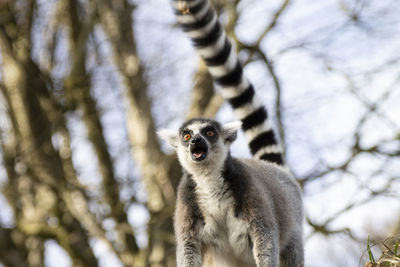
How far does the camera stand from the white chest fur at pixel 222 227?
3842mm

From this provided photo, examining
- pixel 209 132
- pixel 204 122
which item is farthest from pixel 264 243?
pixel 204 122

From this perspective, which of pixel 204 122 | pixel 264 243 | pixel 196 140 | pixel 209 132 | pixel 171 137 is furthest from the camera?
pixel 171 137

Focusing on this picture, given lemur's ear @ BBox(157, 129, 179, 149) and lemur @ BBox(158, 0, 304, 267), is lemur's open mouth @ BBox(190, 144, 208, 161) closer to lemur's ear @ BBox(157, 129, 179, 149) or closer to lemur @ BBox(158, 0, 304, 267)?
lemur @ BBox(158, 0, 304, 267)

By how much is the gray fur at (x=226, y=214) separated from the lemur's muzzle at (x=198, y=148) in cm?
6

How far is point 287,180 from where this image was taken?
5117 mm

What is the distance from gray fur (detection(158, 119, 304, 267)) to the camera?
382 cm

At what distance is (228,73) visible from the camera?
5590mm

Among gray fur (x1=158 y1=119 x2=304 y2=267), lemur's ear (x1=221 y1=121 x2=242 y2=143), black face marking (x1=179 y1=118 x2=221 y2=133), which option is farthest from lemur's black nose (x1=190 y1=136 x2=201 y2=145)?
lemur's ear (x1=221 y1=121 x2=242 y2=143)

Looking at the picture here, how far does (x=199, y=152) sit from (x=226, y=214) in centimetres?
58

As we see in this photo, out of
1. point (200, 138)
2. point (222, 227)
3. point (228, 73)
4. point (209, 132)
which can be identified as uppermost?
point (200, 138)

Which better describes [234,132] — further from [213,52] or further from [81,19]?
[81,19]

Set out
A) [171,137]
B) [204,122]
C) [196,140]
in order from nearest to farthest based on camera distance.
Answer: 1. [196,140]
2. [204,122]
3. [171,137]

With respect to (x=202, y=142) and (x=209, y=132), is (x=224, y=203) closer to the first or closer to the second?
(x=202, y=142)

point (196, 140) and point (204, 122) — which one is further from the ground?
point (196, 140)
